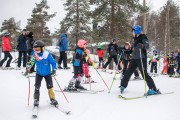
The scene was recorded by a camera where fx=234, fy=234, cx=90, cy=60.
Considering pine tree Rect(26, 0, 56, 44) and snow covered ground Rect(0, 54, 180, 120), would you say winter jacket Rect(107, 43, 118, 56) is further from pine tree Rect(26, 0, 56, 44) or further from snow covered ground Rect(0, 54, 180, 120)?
pine tree Rect(26, 0, 56, 44)

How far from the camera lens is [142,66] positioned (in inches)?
284

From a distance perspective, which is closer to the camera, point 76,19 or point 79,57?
point 79,57

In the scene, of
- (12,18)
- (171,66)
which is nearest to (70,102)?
(171,66)

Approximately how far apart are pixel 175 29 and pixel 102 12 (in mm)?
24763

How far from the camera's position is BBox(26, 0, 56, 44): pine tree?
42.3 meters

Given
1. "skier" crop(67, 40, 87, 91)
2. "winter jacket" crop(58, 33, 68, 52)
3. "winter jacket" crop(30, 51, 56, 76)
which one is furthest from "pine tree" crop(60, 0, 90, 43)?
"winter jacket" crop(30, 51, 56, 76)

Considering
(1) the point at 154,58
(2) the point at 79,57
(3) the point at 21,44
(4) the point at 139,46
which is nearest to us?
(4) the point at 139,46

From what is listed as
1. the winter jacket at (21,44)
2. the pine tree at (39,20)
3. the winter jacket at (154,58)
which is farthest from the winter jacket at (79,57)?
the pine tree at (39,20)

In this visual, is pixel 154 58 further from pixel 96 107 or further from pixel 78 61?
pixel 96 107

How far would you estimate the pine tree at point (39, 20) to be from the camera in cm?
4228

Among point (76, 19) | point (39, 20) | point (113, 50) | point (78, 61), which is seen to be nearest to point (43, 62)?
point (78, 61)

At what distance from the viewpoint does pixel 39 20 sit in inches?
1676

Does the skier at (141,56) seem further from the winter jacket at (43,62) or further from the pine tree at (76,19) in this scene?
the pine tree at (76,19)

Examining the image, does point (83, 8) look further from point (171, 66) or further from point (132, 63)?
point (132, 63)
